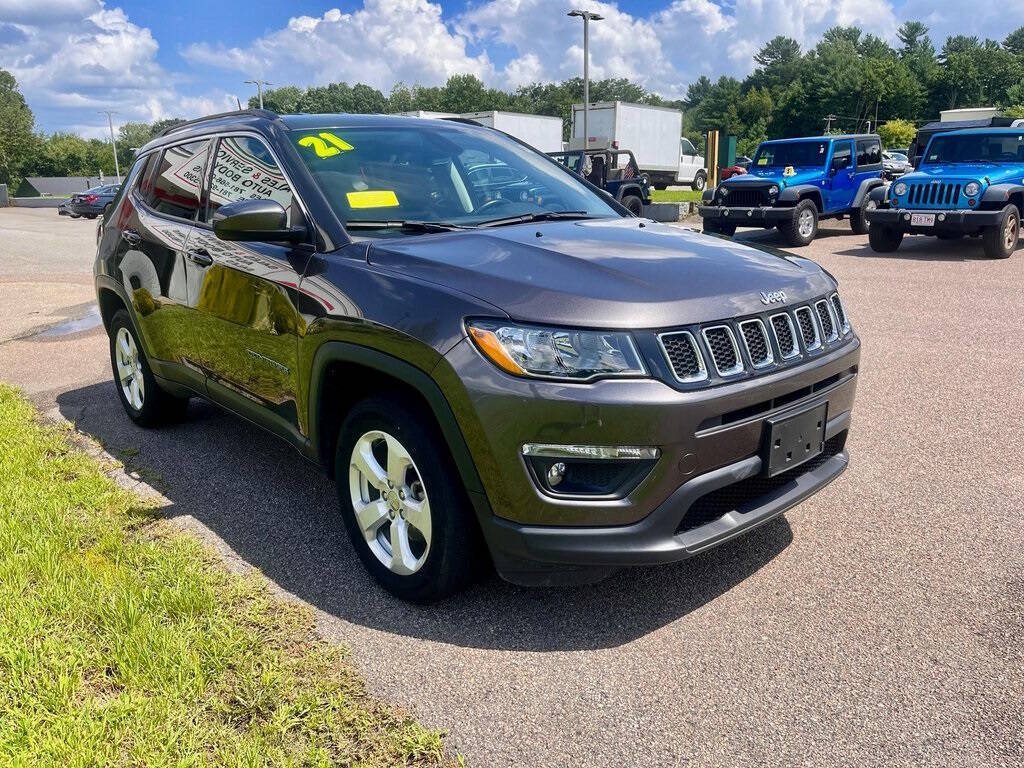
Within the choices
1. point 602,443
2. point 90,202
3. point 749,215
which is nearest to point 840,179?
point 749,215

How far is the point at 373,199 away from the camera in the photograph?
11.1 ft

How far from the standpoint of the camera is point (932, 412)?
5.14 meters

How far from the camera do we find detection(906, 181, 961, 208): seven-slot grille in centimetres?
1220

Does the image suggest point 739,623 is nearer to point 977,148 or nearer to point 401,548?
point 401,548

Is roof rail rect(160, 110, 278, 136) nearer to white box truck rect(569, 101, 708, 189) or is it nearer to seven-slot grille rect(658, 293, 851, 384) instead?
seven-slot grille rect(658, 293, 851, 384)

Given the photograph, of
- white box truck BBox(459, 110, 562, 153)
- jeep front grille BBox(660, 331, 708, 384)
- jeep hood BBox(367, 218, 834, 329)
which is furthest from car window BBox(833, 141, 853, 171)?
white box truck BBox(459, 110, 562, 153)

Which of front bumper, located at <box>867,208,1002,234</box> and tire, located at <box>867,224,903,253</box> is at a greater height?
front bumper, located at <box>867,208,1002,234</box>

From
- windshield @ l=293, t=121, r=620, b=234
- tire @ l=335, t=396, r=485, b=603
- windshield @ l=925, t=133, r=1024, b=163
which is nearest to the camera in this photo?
tire @ l=335, t=396, r=485, b=603

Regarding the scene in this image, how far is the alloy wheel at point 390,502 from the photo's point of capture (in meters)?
2.86

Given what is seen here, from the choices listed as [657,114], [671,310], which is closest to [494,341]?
[671,310]

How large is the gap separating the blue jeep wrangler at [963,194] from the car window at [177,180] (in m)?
11.1

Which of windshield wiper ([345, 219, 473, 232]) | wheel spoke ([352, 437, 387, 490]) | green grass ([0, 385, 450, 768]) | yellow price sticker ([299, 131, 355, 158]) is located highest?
yellow price sticker ([299, 131, 355, 158])

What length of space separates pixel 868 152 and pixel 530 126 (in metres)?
20.4

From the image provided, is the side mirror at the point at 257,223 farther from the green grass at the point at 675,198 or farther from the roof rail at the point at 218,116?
the green grass at the point at 675,198
